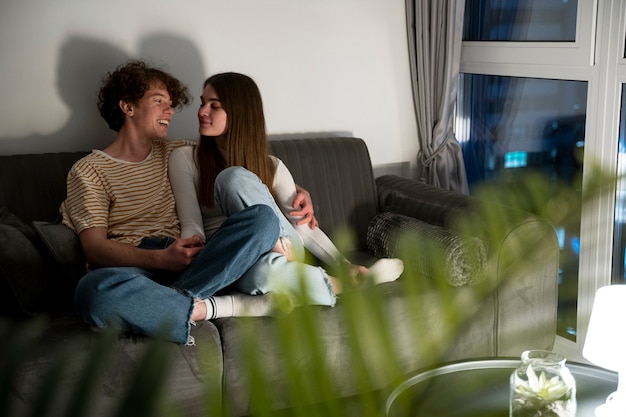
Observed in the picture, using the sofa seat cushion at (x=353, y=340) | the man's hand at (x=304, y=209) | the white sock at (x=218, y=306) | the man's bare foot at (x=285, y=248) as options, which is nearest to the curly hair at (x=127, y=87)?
the man's hand at (x=304, y=209)

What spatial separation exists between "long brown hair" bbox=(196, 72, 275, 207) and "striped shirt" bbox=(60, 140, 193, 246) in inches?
5.7

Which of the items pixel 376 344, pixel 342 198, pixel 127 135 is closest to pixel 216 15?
pixel 127 135

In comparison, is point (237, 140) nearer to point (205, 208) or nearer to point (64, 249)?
point (205, 208)

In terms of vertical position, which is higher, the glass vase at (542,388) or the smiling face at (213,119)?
the smiling face at (213,119)

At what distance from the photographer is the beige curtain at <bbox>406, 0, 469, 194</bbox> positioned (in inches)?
138

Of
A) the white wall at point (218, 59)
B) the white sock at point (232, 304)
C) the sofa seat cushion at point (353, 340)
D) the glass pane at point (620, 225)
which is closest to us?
the sofa seat cushion at point (353, 340)

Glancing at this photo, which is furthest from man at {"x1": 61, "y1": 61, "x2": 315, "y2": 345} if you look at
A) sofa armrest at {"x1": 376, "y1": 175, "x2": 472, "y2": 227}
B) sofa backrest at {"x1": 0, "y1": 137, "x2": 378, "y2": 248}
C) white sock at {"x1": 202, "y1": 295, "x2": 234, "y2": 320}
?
sofa armrest at {"x1": 376, "y1": 175, "x2": 472, "y2": 227}

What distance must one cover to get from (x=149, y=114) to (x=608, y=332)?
5.67 feet

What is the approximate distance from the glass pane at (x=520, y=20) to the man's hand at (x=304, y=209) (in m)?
1.17

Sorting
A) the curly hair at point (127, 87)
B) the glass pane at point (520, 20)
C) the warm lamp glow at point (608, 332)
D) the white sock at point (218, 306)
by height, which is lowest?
the white sock at point (218, 306)

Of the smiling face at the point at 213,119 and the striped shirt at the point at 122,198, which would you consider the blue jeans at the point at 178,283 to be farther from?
the smiling face at the point at 213,119

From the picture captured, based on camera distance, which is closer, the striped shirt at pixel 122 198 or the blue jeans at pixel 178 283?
the blue jeans at pixel 178 283

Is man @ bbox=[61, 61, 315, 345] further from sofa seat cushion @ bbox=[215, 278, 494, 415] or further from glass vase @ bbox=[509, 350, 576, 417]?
sofa seat cushion @ bbox=[215, 278, 494, 415]

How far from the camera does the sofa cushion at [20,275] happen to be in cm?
229
